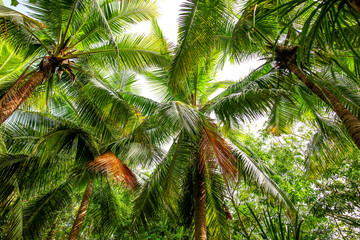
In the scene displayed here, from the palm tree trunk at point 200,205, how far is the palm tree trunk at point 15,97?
352 centimetres

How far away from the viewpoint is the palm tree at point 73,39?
13.2 feet

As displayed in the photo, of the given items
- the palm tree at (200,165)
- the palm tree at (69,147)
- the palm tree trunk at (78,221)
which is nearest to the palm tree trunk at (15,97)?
the palm tree at (69,147)

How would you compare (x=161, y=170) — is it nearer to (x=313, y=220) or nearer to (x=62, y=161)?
(x=62, y=161)

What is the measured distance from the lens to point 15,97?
3773 mm

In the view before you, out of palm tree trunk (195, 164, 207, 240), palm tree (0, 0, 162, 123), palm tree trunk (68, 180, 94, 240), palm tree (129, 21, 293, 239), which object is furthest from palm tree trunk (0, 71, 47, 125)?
palm tree trunk (68, 180, 94, 240)

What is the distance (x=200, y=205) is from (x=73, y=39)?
15.1ft

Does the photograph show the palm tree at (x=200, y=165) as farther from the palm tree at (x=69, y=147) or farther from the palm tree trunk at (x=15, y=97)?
the palm tree trunk at (x=15, y=97)

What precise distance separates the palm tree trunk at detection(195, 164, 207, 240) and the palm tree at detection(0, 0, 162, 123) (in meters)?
3.01

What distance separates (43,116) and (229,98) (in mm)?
5077

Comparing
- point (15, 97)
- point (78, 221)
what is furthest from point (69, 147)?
point (15, 97)

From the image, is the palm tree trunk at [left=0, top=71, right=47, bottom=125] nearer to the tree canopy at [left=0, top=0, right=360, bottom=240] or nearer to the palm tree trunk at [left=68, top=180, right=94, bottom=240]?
the tree canopy at [left=0, top=0, right=360, bottom=240]

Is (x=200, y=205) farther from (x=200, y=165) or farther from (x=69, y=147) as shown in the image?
(x=69, y=147)

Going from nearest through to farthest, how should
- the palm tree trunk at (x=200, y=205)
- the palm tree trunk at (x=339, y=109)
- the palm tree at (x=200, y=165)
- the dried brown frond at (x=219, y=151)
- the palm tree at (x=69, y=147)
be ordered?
1. the palm tree trunk at (x=339, y=109)
2. the dried brown frond at (x=219, y=151)
3. the palm tree at (x=200, y=165)
4. the palm tree trunk at (x=200, y=205)
5. the palm tree at (x=69, y=147)

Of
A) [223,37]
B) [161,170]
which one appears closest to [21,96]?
[161,170]
